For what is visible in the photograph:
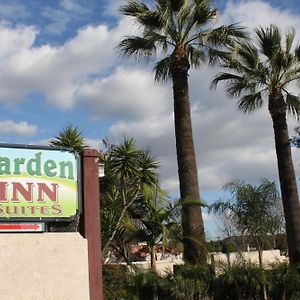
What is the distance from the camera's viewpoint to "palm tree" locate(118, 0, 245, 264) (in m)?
16.7

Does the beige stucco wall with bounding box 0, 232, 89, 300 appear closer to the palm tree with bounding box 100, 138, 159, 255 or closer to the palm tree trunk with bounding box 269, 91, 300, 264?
the palm tree with bounding box 100, 138, 159, 255

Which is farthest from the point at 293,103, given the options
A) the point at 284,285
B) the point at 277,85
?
the point at 284,285

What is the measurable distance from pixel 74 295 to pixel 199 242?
633cm

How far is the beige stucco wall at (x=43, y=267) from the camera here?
9.06m

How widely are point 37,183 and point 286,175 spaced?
37.4ft

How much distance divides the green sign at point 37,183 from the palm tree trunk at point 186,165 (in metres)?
6.29

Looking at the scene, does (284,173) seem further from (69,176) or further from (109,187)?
(69,176)

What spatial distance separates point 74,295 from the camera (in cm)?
942

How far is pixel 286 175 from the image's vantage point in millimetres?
18828

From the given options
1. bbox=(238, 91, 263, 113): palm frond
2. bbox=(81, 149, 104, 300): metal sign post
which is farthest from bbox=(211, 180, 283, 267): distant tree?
bbox=(81, 149, 104, 300): metal sign post

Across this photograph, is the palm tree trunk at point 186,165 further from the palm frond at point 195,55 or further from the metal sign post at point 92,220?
the metal sign post at point 92,220

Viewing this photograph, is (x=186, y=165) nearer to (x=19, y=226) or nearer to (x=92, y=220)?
(x=92, y=220)

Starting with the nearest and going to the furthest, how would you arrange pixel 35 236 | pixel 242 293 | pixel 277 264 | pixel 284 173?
pixel 35 236, pixel 242 293, pixel 277 264, pixel 284 173

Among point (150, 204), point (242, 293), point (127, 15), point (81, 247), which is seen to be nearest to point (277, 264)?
point (242, 293)
